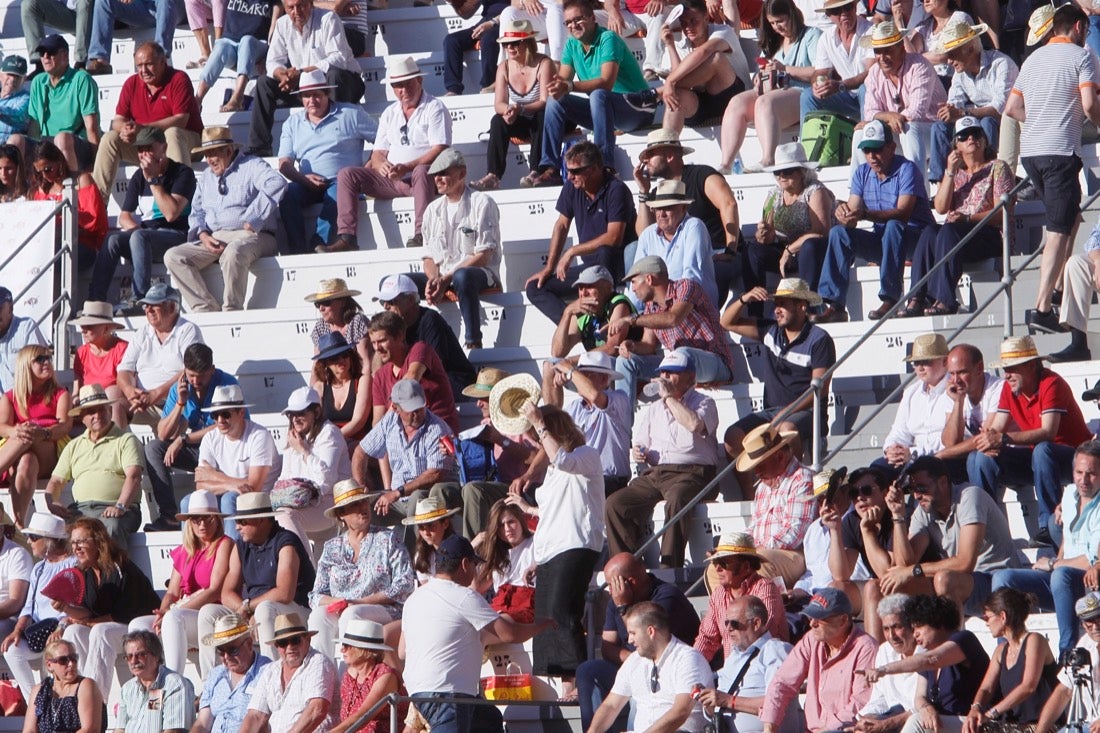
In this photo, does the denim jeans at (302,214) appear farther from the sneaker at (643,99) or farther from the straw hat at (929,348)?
the straw hat at (929,348)

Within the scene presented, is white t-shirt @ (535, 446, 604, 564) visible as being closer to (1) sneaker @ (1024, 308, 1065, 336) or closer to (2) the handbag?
(2) the handbag

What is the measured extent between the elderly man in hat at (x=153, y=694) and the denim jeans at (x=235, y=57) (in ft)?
19.4

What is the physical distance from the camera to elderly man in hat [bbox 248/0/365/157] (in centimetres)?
1602

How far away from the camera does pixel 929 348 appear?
1223 centimetres

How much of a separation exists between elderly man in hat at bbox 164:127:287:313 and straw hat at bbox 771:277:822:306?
352 cm

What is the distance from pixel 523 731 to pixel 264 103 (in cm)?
652

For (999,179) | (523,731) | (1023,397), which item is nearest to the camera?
(523,731)

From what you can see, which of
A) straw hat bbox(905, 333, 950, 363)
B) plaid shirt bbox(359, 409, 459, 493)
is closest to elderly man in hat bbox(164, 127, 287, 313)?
plaid shirt bbox(359, 409, 459, 493)

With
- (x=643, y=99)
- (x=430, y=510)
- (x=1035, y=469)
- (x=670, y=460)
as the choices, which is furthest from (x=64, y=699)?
(x=643, y=99)

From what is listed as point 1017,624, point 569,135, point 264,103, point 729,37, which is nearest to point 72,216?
point 264,103

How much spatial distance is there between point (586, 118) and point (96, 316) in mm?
3163

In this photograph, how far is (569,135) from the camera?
15070 mm

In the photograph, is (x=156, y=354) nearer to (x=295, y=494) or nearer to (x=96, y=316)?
(x=96, y=316)

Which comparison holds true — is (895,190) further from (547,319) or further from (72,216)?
(72,216)
